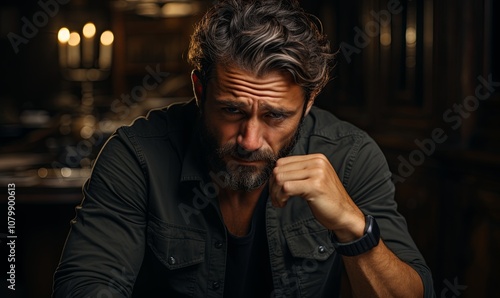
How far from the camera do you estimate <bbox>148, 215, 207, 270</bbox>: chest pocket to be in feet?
6.30

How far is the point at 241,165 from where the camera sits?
6.00 ft

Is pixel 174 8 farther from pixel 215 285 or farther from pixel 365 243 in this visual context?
pixel 365 243

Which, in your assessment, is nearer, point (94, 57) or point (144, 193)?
point (144, 193)

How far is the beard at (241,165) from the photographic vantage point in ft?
5.96

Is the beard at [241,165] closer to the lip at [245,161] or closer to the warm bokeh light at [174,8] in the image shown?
the lip at [245,161]

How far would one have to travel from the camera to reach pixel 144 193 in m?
1.92

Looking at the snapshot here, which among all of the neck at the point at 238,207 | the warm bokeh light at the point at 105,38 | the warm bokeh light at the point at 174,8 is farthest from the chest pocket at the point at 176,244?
the warm bokeh light at the point at 174,8

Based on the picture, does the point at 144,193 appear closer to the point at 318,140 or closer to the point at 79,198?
the point at 318,140

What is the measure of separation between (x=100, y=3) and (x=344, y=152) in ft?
25.2

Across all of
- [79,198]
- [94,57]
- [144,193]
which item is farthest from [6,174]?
[144,193]

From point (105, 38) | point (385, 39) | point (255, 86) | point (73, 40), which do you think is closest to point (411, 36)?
point (385, 39)

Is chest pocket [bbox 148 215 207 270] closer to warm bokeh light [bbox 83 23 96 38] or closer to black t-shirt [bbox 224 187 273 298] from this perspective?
black t-shirt [bbox 224 187 273 298]

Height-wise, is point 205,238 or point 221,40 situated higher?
point 221,40

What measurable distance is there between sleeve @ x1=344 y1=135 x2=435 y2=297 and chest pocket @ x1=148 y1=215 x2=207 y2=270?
1.63ft
